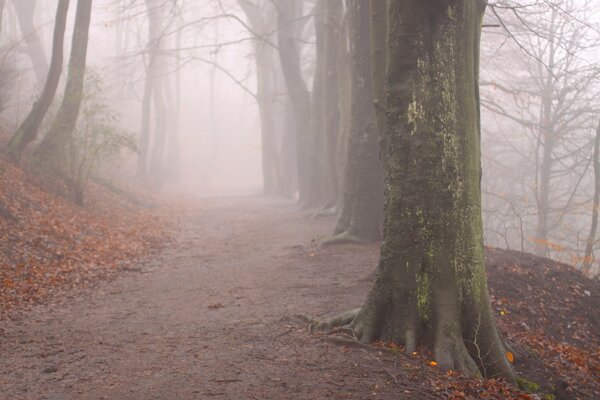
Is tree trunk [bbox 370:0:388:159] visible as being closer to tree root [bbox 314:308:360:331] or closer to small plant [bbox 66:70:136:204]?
tree root [bbox 314:308:360:331]

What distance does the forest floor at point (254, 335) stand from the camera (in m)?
4.57

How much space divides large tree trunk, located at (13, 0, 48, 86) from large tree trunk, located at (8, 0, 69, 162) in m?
8.32

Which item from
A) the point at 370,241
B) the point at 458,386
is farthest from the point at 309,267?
the point at 458,386

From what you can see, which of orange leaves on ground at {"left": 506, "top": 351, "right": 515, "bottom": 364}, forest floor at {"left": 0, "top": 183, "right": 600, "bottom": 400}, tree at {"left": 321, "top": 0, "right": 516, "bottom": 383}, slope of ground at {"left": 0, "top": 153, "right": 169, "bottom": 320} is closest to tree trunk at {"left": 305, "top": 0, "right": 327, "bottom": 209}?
slope of ground at {"left": 0, "top": 153, "right": 169, "bottom": 320}

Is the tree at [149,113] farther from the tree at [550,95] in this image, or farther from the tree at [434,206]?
the tree at [434,206]

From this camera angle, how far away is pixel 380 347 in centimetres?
533

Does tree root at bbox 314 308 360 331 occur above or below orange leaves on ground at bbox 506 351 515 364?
→ above

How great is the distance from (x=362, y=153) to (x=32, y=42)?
55.0 feet

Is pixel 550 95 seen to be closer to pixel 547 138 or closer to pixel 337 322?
pixel 547 138

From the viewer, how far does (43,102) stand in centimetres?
1359

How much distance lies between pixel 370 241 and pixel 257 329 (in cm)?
555

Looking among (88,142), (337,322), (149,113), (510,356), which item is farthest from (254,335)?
(149,113)

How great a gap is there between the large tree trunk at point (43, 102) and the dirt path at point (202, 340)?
547cm

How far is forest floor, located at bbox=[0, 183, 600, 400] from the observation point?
4.57m
